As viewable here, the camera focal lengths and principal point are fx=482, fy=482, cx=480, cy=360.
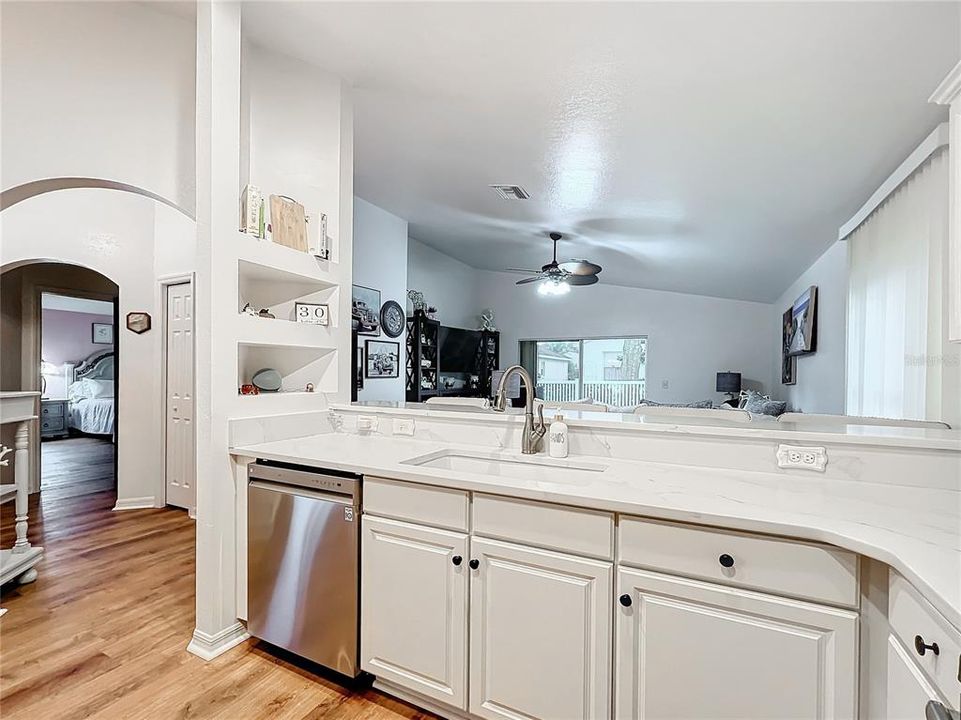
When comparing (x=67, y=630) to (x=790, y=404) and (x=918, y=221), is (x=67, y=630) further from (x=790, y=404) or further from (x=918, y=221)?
(x=790, y=404)

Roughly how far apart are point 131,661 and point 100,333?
354 inches

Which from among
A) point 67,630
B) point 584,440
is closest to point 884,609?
point 584,440

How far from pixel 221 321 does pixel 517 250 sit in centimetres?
536

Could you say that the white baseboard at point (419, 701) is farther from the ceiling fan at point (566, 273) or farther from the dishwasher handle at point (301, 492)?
the ceiling fan at point (566, 273)

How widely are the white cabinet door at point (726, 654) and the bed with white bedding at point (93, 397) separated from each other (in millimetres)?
8395

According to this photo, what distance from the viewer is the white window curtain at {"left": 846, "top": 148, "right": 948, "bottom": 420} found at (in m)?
2.37

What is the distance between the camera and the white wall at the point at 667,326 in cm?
789

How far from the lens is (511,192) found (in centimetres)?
433

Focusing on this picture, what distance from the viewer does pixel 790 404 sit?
6.41 metres

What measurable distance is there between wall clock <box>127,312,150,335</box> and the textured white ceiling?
7.52 ft

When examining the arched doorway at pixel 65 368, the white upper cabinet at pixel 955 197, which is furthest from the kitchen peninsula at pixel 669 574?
the arched doorway at pixel 65 368

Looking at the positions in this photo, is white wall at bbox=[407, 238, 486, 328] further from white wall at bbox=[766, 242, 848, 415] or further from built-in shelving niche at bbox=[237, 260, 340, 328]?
white wall at bbox=[766, 242, 848, 415]

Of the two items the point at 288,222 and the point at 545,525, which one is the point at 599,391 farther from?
the point at 545,525

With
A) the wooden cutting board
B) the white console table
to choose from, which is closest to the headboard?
the white console table
